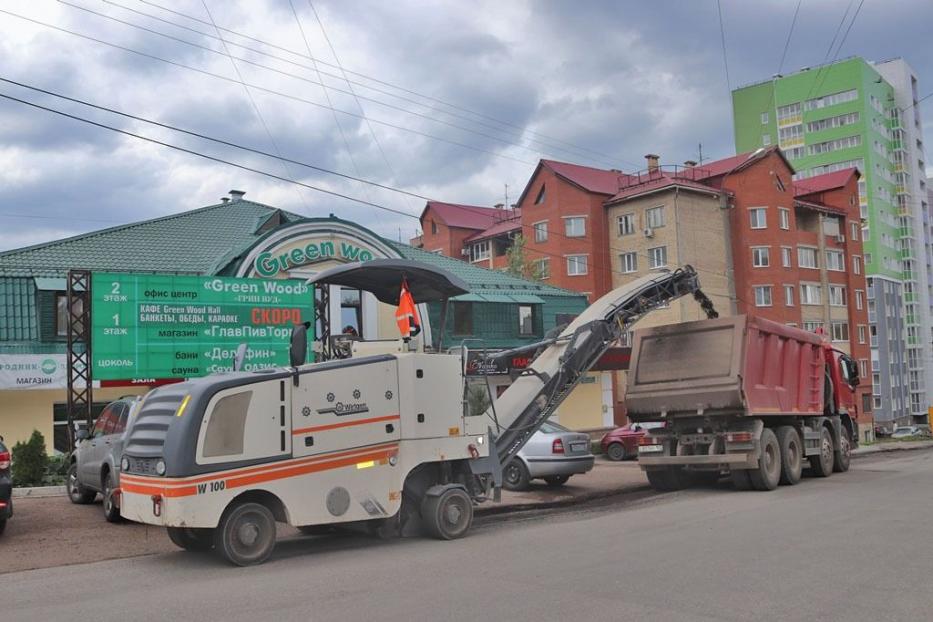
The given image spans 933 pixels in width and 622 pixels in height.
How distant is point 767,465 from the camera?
50.0ft

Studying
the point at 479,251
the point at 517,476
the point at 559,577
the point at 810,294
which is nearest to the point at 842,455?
the point at 517,476

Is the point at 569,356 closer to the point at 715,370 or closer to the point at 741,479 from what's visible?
the point at 715,370

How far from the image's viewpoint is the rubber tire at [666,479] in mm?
16109

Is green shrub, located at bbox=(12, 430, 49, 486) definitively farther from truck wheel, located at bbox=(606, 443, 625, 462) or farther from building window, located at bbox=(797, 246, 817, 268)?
building window, located at bbox=(797, 246, 817, 268)

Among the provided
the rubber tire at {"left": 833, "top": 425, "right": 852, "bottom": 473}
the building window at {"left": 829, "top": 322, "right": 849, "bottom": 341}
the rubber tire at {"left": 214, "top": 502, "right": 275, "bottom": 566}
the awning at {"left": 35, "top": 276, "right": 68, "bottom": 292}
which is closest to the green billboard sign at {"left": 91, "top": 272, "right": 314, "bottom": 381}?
the awning at {"left": 35, "top": 276, "right": 68, "bottom": 292}

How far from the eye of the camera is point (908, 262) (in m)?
86.2

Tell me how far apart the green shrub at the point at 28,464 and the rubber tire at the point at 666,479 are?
1190cm

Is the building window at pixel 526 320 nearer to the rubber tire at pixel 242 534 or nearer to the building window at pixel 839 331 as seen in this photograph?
the rubber tire at pixel 242 534

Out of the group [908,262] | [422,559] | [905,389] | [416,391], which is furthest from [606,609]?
[908,262]

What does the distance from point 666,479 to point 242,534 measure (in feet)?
31.0

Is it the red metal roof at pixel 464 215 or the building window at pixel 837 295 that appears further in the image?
the red metal roof at pixel 464 215

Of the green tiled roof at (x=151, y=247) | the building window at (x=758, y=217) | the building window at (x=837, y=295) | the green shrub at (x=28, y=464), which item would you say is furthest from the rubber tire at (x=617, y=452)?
the building window at (x=837, y=295)

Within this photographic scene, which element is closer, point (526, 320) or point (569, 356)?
point (569, 356)

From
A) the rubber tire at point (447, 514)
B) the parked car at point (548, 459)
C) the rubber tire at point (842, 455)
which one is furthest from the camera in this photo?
the rubber tire at point (842, 455)
